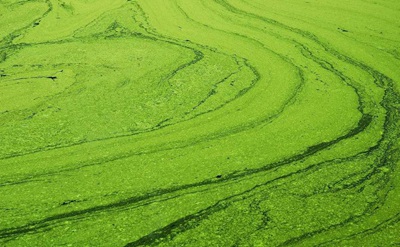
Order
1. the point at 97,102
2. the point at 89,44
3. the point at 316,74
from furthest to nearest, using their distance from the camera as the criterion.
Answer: the point at 89,44
the point at 316,74
the point at 97,102

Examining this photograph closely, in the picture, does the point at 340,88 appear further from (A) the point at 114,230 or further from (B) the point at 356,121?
(A) the point at 114,230

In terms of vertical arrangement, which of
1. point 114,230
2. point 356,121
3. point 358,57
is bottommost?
point 114,230

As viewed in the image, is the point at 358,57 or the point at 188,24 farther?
the point at 188,24

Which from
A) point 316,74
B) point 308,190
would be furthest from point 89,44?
point 308,190

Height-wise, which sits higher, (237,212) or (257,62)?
(257,62)

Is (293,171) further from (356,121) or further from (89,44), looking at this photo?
(89,44)

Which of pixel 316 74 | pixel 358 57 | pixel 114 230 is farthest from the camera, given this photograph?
pixel 358 57
